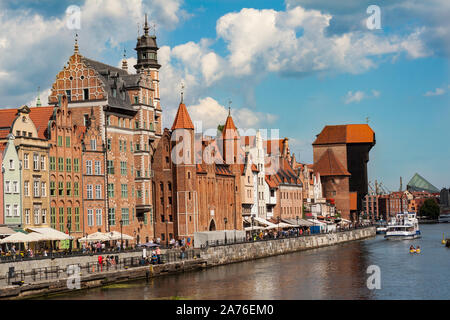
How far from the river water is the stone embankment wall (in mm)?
1615

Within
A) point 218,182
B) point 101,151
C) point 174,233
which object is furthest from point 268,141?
point 101,151

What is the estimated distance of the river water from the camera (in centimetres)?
6238

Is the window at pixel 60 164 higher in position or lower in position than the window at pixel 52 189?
higher

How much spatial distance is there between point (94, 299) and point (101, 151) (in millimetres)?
36030

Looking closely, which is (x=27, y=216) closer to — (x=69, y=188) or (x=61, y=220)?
(x=61, y=220)

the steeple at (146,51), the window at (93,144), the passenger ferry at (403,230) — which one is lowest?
the passenger ferry at (403,230)

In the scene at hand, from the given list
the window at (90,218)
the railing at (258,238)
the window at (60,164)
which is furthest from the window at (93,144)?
the railing at (258,238)

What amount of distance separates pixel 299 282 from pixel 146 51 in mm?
51575

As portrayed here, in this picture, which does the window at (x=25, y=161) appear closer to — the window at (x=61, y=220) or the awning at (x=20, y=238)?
the window at (x=61, y=220)

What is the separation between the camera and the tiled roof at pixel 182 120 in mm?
104562

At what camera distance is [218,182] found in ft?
377

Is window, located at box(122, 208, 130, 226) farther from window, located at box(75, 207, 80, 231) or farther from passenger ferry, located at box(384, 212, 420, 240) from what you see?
passenger ferry, located at box(384, 212, 420, 240)

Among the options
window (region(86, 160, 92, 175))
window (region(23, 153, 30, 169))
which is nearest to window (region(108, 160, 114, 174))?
window (region(86, 160, 92, 175))
